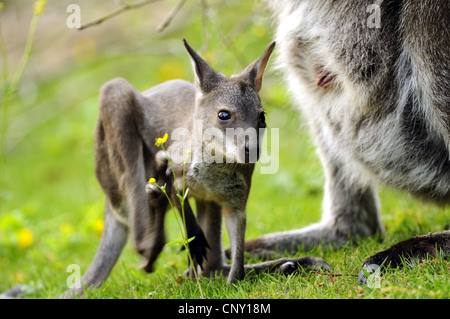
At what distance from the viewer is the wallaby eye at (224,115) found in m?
2.94

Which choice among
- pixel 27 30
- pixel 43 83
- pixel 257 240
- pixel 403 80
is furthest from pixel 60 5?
pixel 403 80

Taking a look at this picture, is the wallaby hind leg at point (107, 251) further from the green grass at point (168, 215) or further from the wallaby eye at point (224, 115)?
the wallaby eye at point (224, 115)

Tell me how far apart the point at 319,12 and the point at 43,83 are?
762 cm

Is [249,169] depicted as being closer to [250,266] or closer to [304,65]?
[250,266]

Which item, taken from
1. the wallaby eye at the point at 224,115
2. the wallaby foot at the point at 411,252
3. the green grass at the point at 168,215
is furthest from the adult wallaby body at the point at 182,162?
the wallaby foot at the point at 411,252

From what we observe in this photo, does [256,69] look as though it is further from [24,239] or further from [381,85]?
[24,239]

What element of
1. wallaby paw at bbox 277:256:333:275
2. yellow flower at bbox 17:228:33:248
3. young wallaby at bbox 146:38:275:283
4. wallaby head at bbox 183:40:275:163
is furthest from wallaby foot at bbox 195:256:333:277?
yellow flower at bbox 17:228:33:248

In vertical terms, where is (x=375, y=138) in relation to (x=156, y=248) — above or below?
above

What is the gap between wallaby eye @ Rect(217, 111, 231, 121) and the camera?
2.94 meters

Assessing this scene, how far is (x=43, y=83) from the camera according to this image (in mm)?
10102

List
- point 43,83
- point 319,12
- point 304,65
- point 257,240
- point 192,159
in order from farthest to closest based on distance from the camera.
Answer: point 43,83 → point 257,240 → point 304,65 → point 319,12 → point 192,159

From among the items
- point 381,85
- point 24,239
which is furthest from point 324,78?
point 24,239

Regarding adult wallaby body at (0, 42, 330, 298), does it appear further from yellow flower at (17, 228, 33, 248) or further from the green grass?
yellow flower at (17, 228, 33, 248)

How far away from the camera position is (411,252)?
3092mm
